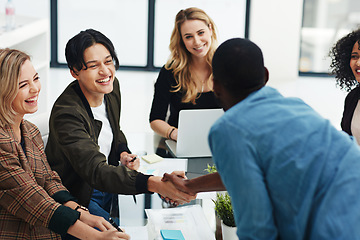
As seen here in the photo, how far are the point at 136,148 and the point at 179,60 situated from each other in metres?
0.77

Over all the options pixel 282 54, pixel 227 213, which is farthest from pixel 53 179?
pixel 282 54

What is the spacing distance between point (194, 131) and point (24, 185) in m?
0.91

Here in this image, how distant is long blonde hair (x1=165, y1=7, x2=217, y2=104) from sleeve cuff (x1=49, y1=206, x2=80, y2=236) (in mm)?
1454

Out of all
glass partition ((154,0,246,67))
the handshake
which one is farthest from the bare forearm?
glass partition ((154,0,246,67))

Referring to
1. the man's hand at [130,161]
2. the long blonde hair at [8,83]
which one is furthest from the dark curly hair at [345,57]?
the long blonde hair at [8,83]

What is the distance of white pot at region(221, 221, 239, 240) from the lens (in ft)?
5.54

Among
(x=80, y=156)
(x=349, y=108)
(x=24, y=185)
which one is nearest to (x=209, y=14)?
(x=349, y=108)

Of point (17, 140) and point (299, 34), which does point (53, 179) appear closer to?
point (17, 140)

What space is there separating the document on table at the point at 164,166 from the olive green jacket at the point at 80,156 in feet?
0.82

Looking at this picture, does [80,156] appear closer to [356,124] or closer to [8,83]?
[8,83]

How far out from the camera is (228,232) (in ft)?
5.57

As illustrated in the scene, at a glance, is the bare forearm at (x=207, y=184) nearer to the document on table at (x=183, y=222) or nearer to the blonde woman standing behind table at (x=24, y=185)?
the document on table at (x=183, y=222)

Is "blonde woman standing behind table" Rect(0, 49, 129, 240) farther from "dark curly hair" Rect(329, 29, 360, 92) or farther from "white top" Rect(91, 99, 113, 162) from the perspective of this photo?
"dark curly hair" Rect(329, 29, 360, 92)

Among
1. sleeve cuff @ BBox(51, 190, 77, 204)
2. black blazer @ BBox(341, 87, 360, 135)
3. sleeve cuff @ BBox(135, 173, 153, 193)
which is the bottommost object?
sleeve cuff @ BBox(51, 190, 77, 204)
